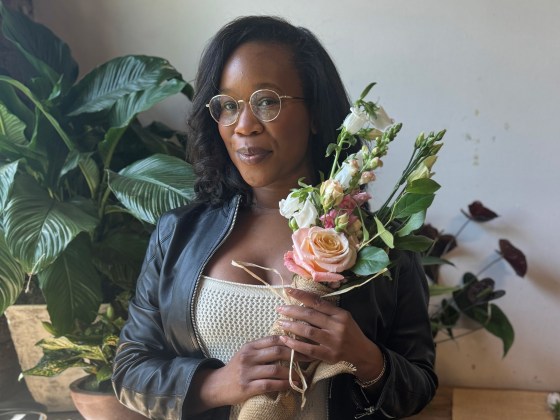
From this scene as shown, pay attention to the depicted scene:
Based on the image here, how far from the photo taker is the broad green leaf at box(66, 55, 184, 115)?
1.37 metres

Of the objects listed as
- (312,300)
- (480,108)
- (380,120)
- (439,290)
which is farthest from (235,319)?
(480,108)

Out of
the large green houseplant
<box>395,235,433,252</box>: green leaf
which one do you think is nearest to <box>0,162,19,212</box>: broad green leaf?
the large green houseplant

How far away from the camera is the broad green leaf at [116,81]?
1374 millimetres

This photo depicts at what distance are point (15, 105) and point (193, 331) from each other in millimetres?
843

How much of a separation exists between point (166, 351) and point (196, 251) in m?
0.19

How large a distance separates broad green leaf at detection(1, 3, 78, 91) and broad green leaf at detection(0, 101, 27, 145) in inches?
5.5

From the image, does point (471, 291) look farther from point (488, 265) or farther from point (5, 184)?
point (5, 184)

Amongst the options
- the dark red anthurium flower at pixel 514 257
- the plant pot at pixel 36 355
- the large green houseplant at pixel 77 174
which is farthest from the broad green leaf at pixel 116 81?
the dark red anthurium flower at pixel 514 257

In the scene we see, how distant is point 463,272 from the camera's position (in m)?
1.55

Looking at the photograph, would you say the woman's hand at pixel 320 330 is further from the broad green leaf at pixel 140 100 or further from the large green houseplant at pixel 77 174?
the broad green leaf at pixel 140 100

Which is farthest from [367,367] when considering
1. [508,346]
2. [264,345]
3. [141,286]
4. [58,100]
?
[58,100]

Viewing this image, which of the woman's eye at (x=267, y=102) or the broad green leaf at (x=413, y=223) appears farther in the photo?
the woman's eye at (x=267, y=102)

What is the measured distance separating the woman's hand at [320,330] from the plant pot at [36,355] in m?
0.84

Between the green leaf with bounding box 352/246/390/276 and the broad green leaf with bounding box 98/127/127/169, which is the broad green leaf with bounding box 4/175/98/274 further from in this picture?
the green leaf with bounding box 352/246/390/276
